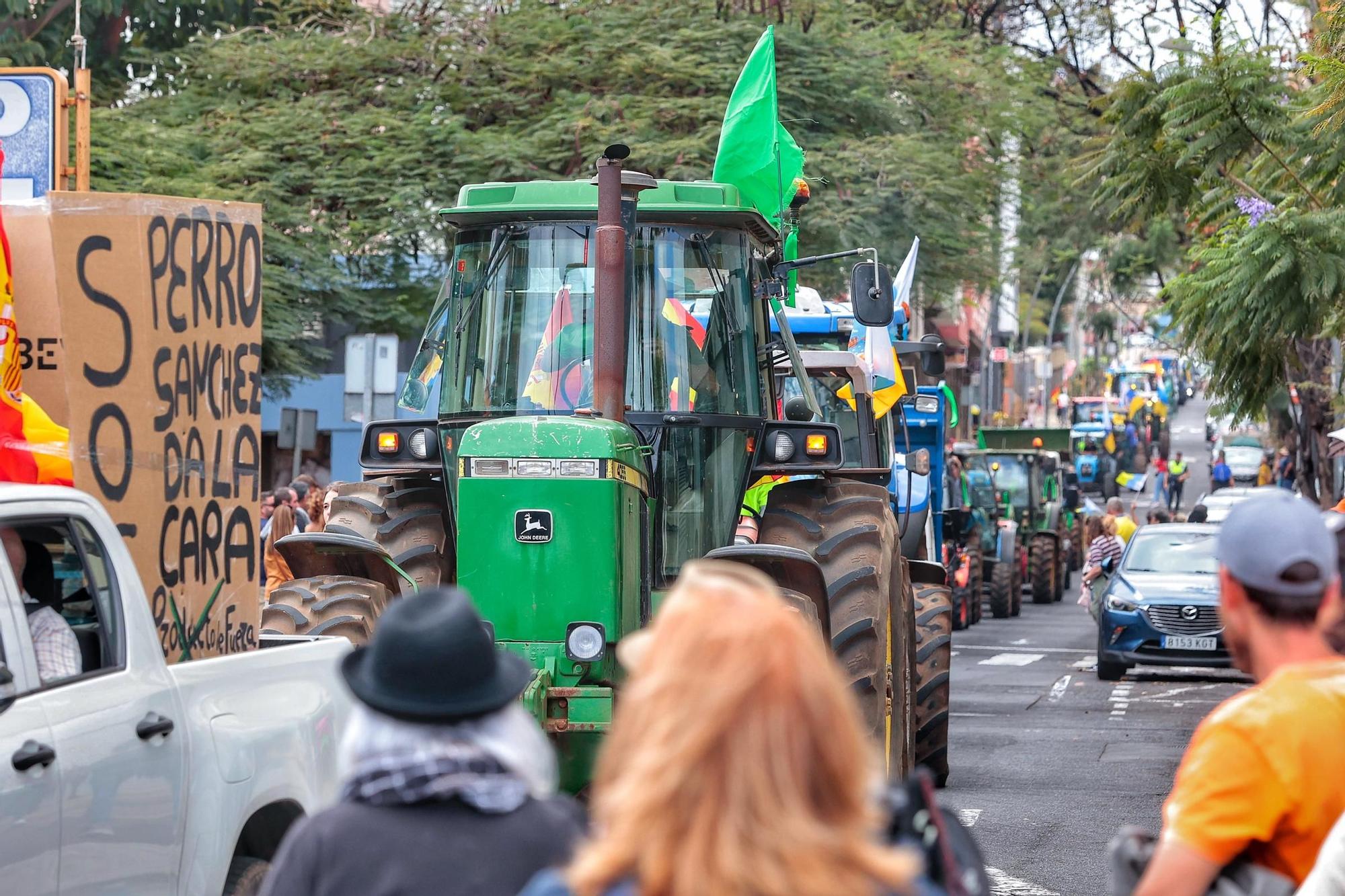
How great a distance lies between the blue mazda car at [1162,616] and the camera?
1858 cm

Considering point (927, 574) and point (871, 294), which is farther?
point (927, 574)

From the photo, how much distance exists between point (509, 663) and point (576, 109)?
21.6 metres

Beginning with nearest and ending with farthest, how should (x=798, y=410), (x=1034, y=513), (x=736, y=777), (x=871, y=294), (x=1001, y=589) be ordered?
(x=736, y=777), (x=871, y=294), (x=798, y=410), (x=1001, y=589), (x=1034, y=513)

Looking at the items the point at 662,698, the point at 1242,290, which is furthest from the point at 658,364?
the point at 1242,290

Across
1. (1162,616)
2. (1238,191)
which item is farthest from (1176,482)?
(1238,191)

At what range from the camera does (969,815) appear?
34.7ft

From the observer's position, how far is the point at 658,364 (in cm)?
833

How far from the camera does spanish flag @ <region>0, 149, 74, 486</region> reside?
5898 mm

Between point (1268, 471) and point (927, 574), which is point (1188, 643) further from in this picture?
point (1268, 471)

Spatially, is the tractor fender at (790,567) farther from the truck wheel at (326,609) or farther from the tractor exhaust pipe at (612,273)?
the truck wheel at (326,609)

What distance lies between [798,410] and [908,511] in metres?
7.66

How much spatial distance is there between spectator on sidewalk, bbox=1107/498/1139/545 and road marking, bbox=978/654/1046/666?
2434mm

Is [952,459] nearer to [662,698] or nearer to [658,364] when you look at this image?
[658,364]

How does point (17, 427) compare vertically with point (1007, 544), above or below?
above
